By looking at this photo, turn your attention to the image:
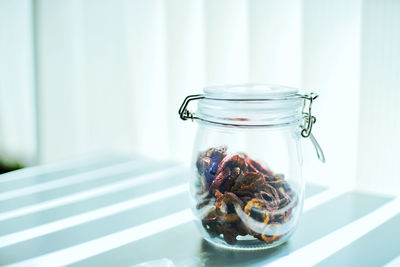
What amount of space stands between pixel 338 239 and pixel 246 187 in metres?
0.19

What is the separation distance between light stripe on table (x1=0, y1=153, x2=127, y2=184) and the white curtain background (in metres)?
0.28

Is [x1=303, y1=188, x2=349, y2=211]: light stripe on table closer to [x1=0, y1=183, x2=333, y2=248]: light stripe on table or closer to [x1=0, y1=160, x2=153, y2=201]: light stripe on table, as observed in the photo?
[x1=0, y1=183, x2=333, y2=248]: light stripe on table

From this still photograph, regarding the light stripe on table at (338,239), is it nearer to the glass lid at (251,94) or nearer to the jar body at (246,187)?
the jar body at (246,187)

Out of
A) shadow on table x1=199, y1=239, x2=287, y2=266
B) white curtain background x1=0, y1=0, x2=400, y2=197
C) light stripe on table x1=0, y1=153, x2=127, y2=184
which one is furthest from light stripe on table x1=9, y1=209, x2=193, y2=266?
white curtain background x1=0, y1=0, x2=400, y2=197

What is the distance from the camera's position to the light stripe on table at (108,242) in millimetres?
594

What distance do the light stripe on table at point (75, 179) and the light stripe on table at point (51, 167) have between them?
0.22ft

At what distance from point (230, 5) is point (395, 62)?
0.45 m

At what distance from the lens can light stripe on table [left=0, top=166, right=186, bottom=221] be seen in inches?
29.9

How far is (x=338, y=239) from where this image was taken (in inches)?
26.0

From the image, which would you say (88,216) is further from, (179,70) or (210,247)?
(179,70)

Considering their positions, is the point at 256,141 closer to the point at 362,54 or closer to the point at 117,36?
the point at 362,54

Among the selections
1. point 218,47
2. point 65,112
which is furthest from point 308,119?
point 65,112

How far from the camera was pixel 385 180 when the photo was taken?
3.27ft

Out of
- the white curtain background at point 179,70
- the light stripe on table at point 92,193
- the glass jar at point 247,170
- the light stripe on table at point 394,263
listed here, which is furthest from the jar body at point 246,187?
the white curtain background at point 179,70
